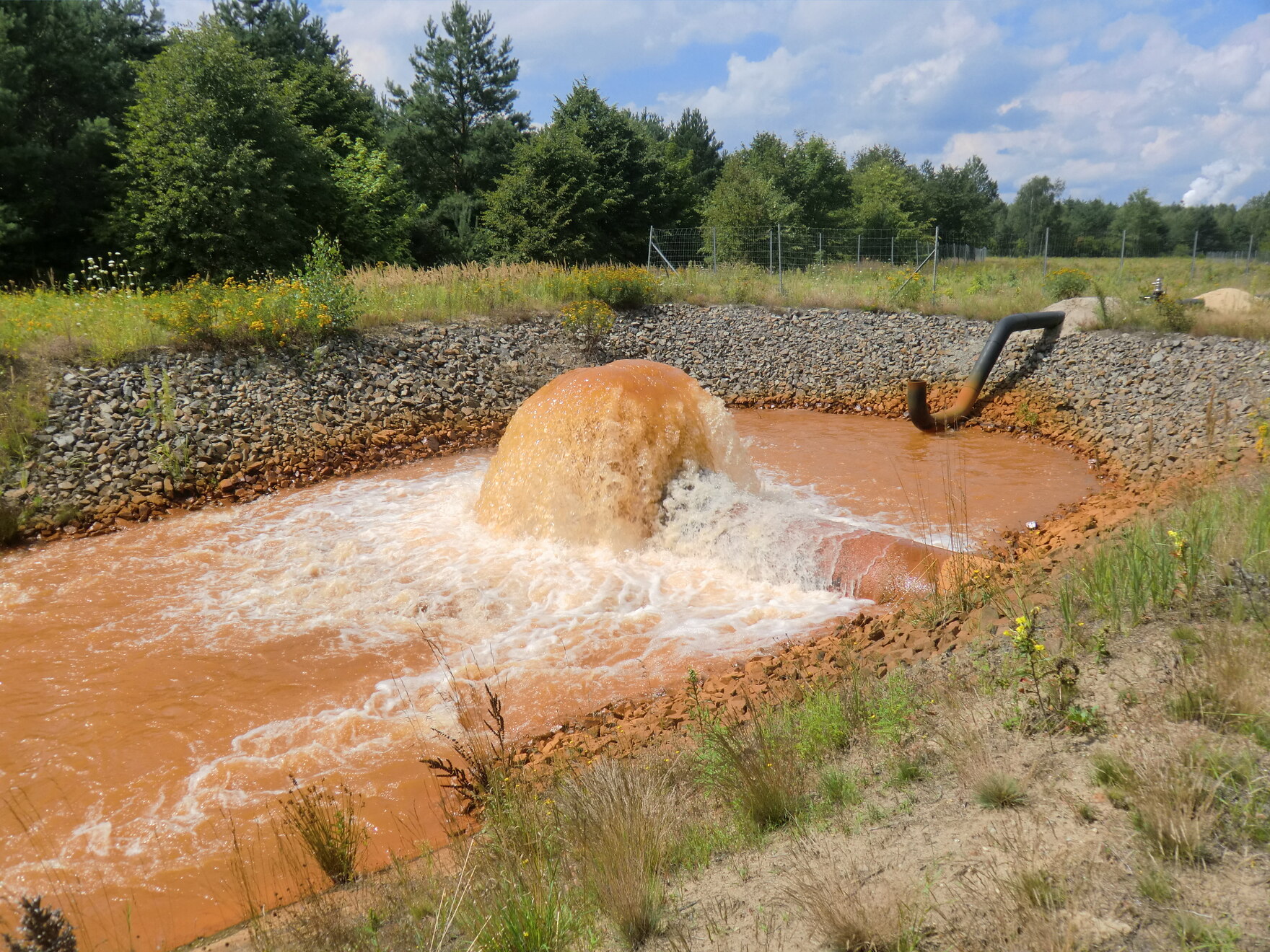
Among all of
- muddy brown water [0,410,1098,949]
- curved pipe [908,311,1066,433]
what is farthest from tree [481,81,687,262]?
muddy brown water [0,410,1098,949]

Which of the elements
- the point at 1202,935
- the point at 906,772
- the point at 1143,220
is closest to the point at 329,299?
the point at 906,772

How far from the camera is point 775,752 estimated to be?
10.0ft

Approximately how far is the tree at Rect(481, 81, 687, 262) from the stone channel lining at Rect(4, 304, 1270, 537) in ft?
34.2

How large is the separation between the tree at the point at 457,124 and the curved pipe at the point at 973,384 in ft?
70.2

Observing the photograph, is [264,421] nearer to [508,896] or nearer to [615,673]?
[615,673]

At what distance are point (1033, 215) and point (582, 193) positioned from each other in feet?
216

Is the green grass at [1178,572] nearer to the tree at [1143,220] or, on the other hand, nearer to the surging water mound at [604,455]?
the surging water mound at [604,455]

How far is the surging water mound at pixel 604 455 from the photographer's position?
24.3 feet

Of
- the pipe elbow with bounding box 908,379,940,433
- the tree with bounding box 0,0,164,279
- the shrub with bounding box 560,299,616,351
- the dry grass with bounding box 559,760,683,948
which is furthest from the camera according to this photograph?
the tree with bounding box 0,0,164,279

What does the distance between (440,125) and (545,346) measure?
24046 millimetres

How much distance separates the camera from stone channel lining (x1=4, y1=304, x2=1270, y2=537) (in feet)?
28.3

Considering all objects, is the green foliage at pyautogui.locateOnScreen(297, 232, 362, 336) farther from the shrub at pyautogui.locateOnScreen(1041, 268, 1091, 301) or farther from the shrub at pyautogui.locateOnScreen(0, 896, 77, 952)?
the shrub at pyautogui.locateOnScreen(1041, 268, 1091, 301)

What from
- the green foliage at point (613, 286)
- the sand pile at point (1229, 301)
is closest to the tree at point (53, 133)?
the green foliage at point (613, 286)

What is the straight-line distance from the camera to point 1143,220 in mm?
61562
